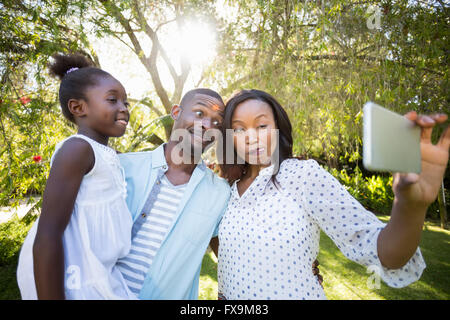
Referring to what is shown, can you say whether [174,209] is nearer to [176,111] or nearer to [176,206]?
[176,206]

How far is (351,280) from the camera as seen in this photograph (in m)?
5.17

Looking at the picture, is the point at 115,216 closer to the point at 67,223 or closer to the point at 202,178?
the point at 67,223

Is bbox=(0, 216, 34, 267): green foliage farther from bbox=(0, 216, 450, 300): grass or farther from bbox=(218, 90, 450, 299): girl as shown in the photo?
bbox=(218, 90, 450, 299): girl

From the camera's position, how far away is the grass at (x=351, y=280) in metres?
4.61

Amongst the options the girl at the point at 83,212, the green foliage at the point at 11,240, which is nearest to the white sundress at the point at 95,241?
the girl at the point at 83,212

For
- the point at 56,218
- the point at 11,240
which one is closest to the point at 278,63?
the point at 56,218

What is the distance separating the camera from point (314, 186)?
4.78ft

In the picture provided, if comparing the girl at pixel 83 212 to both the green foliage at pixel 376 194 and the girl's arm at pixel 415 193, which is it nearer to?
the girl's arm at pixel 415 193

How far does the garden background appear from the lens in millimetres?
3305

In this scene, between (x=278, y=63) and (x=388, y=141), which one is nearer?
(x=388, y=141)

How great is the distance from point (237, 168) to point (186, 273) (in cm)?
81

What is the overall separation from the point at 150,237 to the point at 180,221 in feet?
0.66

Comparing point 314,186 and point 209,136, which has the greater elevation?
point 209,136

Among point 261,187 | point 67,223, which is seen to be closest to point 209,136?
point 261,187
